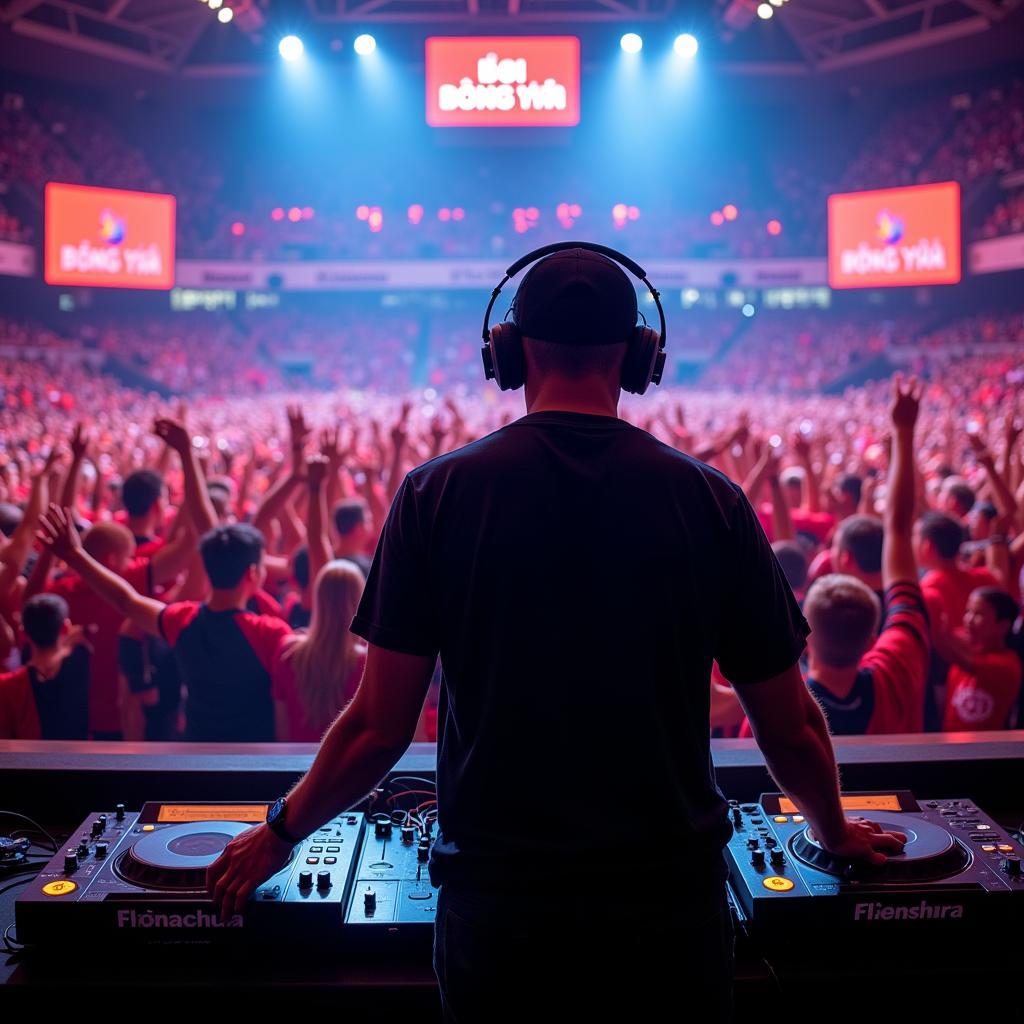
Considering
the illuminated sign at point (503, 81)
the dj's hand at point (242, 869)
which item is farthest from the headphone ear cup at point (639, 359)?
the illuminated sign at point (503, 81)

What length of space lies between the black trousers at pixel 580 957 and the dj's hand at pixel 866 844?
29 centimetres

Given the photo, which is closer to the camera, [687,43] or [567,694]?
[567,694]

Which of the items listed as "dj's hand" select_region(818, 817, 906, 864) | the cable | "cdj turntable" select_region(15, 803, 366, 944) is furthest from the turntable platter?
"dj's hand" select_region(818, 817, 906, 864)

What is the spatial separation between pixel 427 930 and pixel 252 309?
33589 millimetres

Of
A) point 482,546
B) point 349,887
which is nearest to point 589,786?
point 482,546

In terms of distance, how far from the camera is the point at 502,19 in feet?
77.6

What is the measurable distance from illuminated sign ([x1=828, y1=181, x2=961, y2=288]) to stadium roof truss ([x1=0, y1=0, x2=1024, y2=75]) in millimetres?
3563

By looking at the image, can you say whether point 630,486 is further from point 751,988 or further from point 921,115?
point 921,115

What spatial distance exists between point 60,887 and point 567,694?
2.45 ft

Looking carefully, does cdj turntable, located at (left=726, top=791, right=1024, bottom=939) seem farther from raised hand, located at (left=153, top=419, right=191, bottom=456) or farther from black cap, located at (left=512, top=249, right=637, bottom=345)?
raised hand, located at (left=153, top=419, right=191, bottom=456)

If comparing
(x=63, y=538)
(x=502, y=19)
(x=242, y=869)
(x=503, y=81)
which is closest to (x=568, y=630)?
(x=242, y=869)

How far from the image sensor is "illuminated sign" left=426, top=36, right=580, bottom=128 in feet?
67.5

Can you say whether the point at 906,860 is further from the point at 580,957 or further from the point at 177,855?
the point at 177,855

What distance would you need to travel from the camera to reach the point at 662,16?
21531 millimetres
